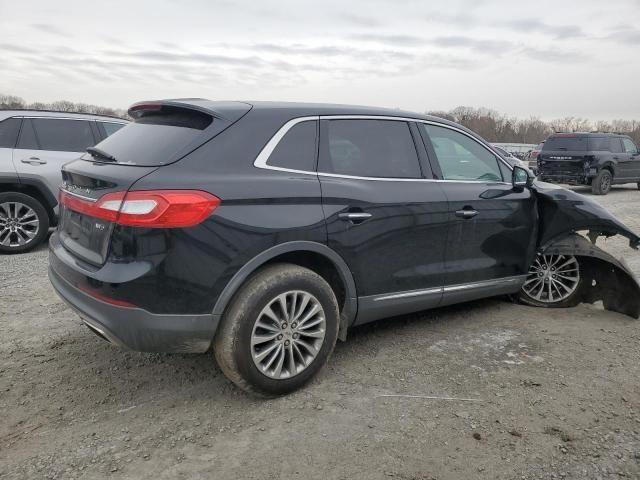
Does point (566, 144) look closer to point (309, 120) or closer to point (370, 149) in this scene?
point (370, 149)

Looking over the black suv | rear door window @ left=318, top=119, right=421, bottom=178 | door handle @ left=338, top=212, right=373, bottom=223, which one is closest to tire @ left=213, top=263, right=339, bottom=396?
door handle @ left=338, top=212, right=373, bottom=223

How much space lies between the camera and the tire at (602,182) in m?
15.4

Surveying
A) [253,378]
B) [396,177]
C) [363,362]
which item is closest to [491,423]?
[363,362]

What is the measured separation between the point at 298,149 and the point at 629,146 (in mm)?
16802

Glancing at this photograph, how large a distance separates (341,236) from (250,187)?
676mm

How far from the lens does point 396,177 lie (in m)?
3.70

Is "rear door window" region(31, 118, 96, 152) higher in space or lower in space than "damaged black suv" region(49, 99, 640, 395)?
higher

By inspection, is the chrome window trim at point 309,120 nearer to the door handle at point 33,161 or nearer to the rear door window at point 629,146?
the door handle at point 33,161

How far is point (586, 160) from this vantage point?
1530cm

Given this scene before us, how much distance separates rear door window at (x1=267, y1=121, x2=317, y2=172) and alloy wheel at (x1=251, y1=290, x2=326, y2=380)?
2.52 ft

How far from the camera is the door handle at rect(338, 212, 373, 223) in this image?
3.31 m

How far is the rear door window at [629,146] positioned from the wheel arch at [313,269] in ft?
53.4

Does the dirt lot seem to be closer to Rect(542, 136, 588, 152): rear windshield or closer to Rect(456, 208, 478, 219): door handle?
Rect(456, 208, 478, 219): door handle

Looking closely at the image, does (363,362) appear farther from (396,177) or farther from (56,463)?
(56,463)
